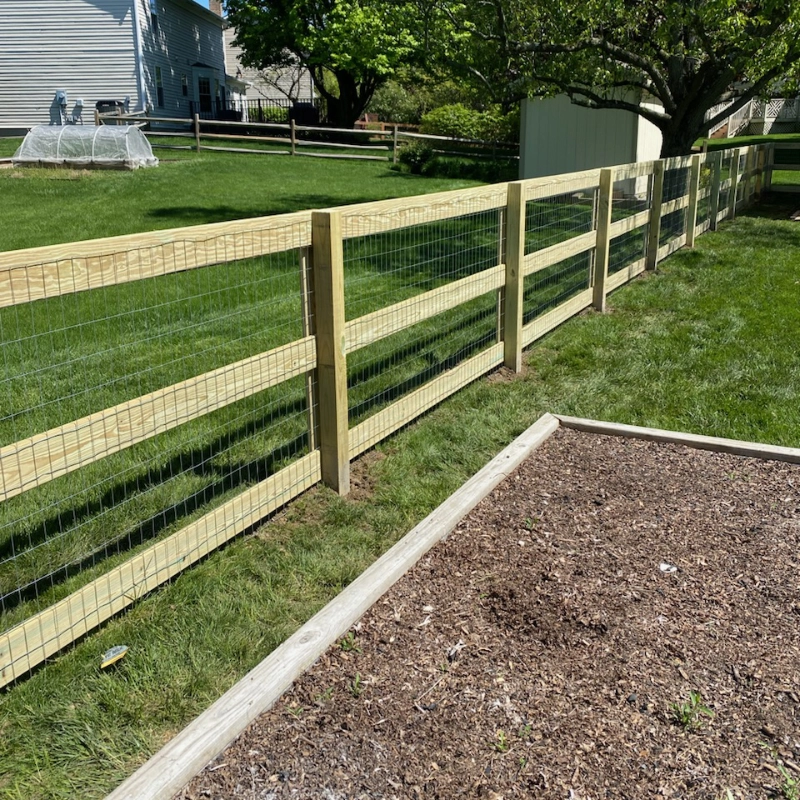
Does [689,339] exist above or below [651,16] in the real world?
below

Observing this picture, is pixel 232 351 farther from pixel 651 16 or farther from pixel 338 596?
pixel 651 16

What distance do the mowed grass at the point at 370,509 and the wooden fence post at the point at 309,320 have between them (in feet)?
1.12

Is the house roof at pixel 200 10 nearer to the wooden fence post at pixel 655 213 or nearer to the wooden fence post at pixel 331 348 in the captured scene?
the wooden fence post at pixel 655 213

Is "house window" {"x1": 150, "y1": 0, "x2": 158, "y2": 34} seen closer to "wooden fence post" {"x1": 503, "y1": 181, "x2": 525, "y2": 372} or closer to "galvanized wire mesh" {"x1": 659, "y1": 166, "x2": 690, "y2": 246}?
"galvanized wire mesh" {"x1": 659, "y1": 166, "x2": 690, "y2": 246}

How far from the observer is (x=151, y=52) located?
31.5 meters

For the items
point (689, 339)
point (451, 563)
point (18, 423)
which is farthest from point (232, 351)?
point (689, 339)

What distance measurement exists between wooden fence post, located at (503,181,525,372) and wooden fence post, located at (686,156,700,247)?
6.07m

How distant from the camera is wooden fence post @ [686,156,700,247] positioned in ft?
38.5

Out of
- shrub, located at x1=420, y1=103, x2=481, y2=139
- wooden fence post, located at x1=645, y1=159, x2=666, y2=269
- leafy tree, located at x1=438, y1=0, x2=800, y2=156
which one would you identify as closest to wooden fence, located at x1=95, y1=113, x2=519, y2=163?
shrub, located at x1=420, y1=103, x2=481, y2=139

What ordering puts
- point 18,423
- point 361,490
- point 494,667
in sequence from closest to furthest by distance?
point 494,667, point 361,490, point 18,423

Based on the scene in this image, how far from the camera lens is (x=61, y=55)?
3008 centimetres

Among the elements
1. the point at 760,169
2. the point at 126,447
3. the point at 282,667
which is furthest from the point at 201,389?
the point at 760,169

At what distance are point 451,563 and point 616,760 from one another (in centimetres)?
129

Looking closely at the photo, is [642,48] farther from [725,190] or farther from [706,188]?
[725,190]
